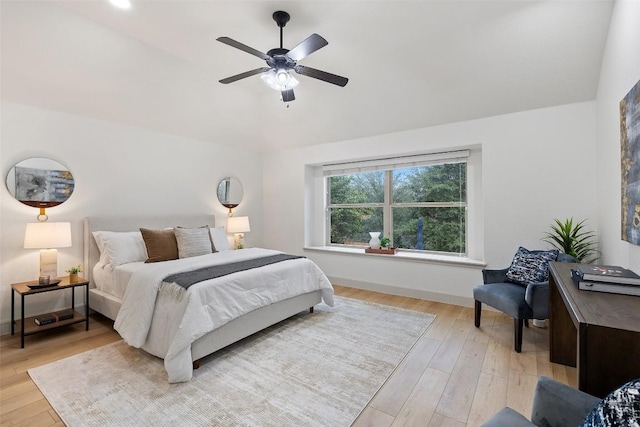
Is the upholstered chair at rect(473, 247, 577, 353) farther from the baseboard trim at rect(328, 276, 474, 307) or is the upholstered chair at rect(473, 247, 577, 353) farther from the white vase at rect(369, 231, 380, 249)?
the white vase at rect(369, 231, 380, 249)

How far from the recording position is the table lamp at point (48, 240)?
9.37 feet

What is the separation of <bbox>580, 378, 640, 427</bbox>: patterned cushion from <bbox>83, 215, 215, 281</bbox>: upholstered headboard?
432cm

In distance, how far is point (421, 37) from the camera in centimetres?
273

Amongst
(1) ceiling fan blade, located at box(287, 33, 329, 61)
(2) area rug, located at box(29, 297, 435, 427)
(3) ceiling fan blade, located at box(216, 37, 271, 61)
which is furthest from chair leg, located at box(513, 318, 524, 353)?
(3) ceiling fan blade, located at box(216, 37, 271, 61)

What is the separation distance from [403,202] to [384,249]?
0.80m

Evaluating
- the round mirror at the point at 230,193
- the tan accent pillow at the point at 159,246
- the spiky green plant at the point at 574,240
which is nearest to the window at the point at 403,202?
the spiky green plant at the point at 574,240

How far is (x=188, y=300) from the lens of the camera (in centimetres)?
225

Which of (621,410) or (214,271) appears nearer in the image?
(621,410)

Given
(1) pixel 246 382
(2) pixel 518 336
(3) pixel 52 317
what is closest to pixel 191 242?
(3) pixel 52 317

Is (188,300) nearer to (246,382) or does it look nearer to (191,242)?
(246,382)

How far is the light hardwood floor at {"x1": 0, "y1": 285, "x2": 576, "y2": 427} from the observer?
1808 millimetres

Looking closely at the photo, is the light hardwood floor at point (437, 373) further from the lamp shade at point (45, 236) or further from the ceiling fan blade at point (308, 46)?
the ceiling fan blade at point (308, 46)

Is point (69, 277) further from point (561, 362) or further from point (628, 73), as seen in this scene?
point (628, 73)

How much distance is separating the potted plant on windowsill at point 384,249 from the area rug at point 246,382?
5.16 feet
